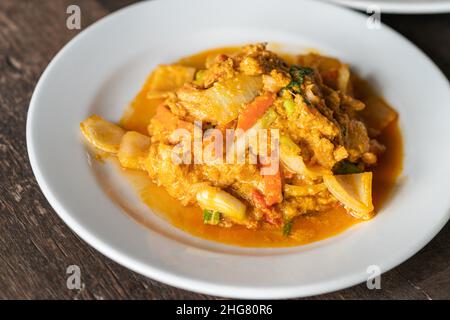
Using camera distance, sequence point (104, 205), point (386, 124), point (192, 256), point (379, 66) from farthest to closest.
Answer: point (379, 66) → point (386, 124) → point (104, 205) → point (192, 256)

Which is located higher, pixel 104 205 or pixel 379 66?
pixel 379 66

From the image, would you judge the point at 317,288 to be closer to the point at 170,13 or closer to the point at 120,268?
the point at 120,268

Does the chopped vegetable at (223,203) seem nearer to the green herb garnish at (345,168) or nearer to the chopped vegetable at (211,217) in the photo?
the chopped vegetable at (211,217)

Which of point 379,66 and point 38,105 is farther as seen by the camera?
point 379,66

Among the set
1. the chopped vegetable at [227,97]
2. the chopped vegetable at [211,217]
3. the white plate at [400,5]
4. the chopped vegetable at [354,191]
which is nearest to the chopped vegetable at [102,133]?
the chopped vegetable at [227,97]

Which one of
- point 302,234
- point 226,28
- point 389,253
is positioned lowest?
point 389,253

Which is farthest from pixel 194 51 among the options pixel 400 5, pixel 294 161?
pixel 400 5

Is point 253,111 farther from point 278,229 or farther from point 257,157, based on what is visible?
point 278,229
